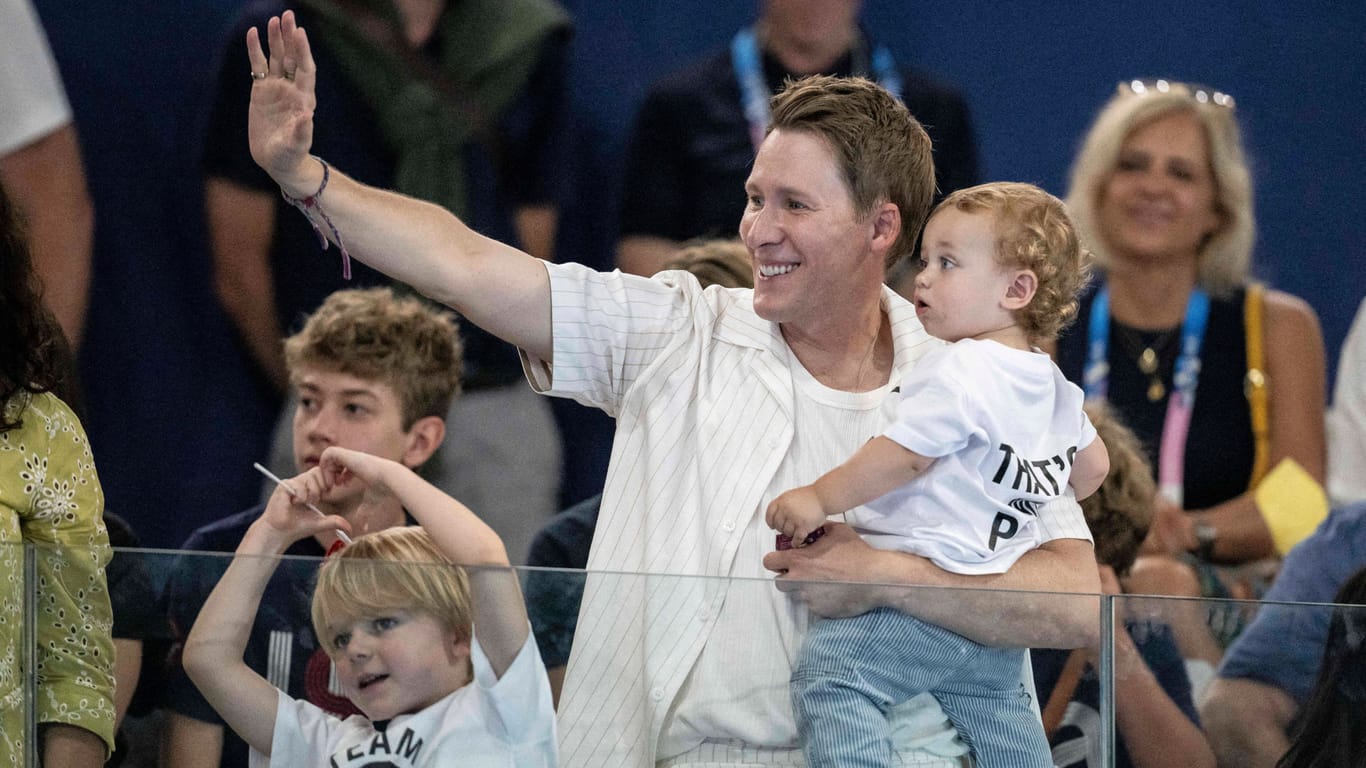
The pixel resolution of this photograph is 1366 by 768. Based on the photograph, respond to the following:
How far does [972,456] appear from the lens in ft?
6.82

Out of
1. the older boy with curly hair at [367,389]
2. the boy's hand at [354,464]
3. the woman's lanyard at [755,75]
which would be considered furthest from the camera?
the woman's lanyard at [755,75]

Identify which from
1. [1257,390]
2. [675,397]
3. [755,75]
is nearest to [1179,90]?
[1257,390]

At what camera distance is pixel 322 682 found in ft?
6.16

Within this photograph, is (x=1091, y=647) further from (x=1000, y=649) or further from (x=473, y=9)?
(x=473, y=9)

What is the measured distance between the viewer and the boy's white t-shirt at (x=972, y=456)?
2041 millimetres

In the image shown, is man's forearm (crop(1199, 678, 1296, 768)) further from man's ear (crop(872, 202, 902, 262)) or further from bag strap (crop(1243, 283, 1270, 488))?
bag strap (crop(1243, 283, 1270, 488))

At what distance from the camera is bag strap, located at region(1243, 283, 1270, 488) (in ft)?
15.4

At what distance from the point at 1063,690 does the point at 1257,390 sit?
10.0 ft

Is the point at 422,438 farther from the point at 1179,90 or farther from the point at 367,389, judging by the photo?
the point at 1179,90

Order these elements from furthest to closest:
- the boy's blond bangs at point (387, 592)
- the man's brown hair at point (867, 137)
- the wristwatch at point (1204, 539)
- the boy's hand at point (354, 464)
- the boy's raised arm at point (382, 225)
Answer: the wristwatch at point (1204, 539), the man's brown hair at point (867, 137), the boy's hand at point (354, 464), the boy's raised arm at point (382, 225), the boy's blond bangs at point (387, 592)

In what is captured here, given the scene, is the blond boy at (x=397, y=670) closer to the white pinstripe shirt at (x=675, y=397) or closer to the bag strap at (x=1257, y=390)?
the white pinstripe shirt at (x=675, y=397)

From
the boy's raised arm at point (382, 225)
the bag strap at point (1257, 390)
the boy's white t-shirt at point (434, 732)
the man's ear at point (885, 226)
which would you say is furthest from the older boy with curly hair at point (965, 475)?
the bag strap at point (1257, 390)

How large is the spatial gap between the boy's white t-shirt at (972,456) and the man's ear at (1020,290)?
69 mm

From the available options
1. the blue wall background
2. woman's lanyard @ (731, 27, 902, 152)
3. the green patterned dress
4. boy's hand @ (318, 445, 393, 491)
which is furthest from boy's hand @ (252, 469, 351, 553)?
woman's lanyard @ (731, 27, 902, 152)
